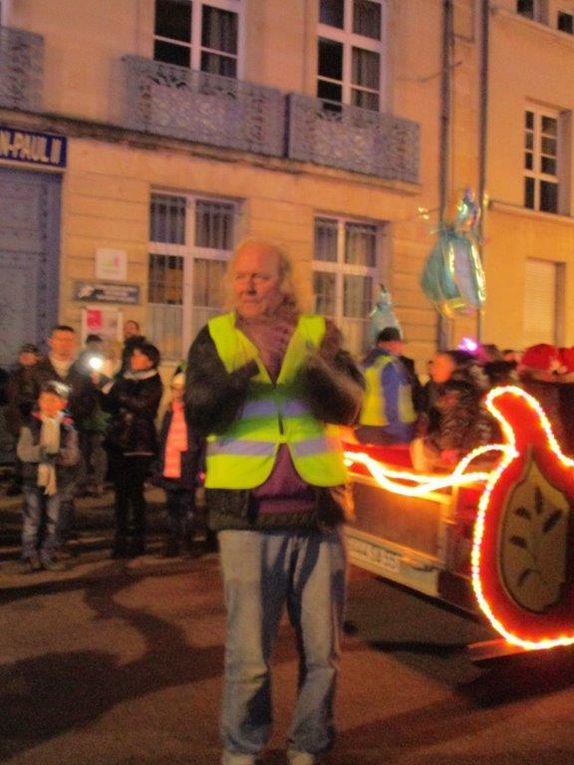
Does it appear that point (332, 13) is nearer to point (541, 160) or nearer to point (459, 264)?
point (541, 160)

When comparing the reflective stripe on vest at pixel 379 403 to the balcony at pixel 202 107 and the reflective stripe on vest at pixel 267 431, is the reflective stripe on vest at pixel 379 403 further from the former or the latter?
the balcony at pixel 202 107

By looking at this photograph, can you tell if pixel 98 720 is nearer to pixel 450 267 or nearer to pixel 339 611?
pixel 339 611

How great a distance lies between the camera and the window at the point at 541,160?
59.0 feet

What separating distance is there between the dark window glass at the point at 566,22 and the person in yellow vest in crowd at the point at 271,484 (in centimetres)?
1736

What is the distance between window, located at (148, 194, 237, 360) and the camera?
1395 centimetres

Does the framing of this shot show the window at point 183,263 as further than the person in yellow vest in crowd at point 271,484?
Yes

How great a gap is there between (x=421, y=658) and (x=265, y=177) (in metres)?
10.4

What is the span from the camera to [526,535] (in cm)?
436

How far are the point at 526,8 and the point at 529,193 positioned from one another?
138 inches

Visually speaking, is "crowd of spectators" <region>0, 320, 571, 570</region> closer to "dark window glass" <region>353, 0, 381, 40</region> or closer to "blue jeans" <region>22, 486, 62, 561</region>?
"blue jeans" <region>22, 486, 62, 561</region>

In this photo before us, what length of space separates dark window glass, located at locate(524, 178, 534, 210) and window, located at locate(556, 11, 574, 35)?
3.11 meters

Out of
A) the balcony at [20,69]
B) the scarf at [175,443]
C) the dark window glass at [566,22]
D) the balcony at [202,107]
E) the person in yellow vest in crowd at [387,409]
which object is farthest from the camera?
the dark window glass at [566,22]

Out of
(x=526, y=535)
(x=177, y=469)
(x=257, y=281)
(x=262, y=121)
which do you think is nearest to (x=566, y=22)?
(x=262, y=121)

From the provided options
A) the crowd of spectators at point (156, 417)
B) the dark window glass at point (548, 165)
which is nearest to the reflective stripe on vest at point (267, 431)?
the crowd of spectators at point (156, 417)
